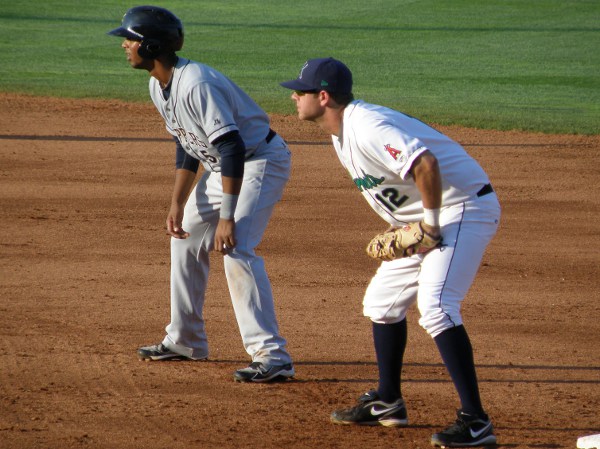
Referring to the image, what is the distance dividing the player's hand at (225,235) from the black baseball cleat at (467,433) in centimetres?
150

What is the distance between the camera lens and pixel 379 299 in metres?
4.95

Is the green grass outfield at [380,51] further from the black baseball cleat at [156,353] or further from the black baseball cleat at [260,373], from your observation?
the black baseball cleat at [260,373]

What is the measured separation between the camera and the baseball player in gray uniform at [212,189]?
5445 millimetres

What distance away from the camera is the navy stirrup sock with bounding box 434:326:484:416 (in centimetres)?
460

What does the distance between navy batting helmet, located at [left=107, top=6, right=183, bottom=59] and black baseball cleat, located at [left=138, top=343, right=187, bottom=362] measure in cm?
159

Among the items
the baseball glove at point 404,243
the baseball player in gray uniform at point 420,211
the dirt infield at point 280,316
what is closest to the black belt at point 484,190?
the baseball player in gray uniform at point 420,211

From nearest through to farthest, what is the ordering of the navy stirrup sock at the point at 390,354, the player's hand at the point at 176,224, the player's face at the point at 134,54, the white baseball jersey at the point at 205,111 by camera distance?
the navy stirrup sock at the point at 390,354 < the white baseball jersey at the point at 205,111 < the player's face at the point at 134,54 < the player's hand at the point at 176,224

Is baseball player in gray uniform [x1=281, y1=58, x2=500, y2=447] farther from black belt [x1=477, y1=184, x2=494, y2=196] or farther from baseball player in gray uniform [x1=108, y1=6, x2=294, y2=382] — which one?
baseball player in gray uniform [x1=108, y1=6, x2=294, y2=382]

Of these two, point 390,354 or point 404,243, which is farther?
point 390,354

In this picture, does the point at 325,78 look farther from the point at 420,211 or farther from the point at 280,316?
the point at 280,316

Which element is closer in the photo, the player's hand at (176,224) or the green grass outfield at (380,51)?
the player's hand at (176,224)

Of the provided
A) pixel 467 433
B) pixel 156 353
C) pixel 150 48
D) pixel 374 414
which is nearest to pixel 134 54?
pixel 150 48

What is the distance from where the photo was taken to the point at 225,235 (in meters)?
5.47

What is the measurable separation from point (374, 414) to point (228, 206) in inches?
49.8
